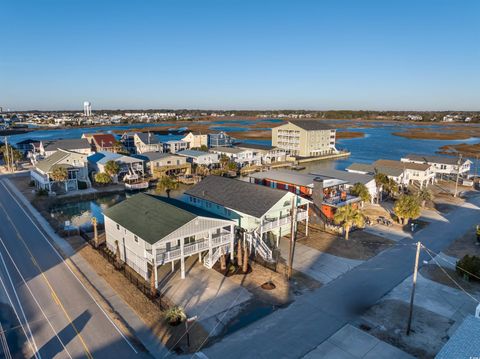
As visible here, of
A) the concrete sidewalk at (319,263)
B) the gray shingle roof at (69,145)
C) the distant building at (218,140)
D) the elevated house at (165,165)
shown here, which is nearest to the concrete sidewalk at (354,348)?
the concrete sidewalk at (319,263)

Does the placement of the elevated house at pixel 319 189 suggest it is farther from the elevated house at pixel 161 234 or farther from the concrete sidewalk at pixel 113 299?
the concrete sidewalk at pixel 113 299

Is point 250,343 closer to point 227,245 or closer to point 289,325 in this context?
point 289,325

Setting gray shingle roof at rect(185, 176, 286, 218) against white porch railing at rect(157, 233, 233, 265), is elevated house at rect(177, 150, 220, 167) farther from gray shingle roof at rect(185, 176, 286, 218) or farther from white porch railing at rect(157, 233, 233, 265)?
white porch railing at rect(157, 233, 233, 265)

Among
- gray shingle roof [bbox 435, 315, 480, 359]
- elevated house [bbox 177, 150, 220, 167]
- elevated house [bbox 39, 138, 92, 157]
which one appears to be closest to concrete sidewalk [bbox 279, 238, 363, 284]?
gray shingle roof [bbox 435, 315, 480, 359]

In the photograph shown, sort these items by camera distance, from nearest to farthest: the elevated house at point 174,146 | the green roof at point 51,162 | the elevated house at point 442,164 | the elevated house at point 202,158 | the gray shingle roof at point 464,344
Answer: the gray shingle roof at point 464,344 < the green roof at point 51,162 < the elevated house at point 442,164 < the elevated house at point 202,158 < the elevated house at point 174,146

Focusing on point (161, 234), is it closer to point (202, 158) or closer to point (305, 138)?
point (202, 158)

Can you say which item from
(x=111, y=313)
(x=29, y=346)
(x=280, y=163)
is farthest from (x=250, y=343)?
(x=280, y=163)
